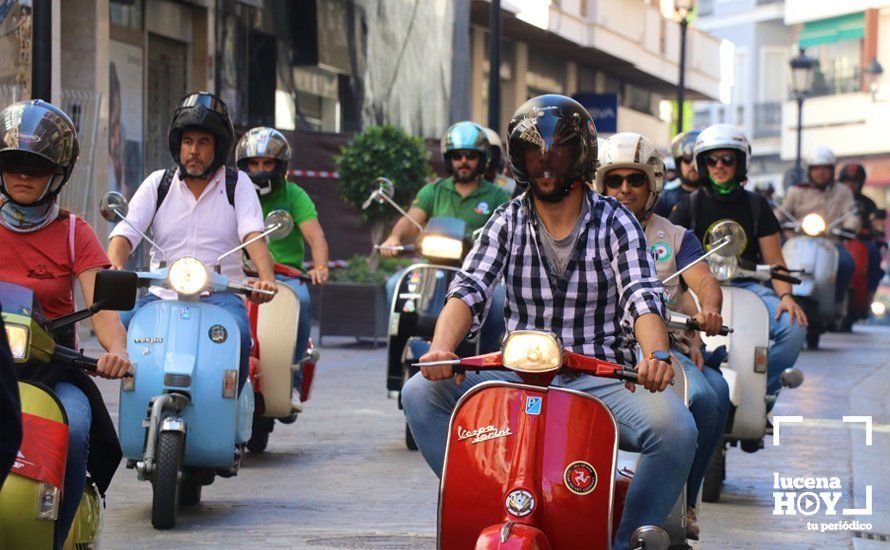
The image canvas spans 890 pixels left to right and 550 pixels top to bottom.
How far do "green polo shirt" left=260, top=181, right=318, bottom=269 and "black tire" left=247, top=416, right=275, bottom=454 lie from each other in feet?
3.10

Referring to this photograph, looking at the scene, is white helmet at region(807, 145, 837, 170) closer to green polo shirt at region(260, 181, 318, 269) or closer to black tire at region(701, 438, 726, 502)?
green polo shirt at region(260, 181, 318, 269)

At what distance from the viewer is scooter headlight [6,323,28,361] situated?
4.95 metres

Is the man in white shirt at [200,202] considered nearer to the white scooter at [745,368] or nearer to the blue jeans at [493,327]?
the blue jeans at [493,327]

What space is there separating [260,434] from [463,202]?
2.01 metres

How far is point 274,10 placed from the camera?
23.4 m

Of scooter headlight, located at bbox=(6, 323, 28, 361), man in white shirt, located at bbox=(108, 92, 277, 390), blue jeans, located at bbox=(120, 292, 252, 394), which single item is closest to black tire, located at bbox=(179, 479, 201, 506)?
blue jeans, located at bbox=(120, 292, 252, 394)

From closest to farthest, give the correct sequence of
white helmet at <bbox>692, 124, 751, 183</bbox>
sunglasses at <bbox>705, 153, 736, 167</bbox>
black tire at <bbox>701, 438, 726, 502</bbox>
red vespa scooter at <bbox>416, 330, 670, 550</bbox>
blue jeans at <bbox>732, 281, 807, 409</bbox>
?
1. red vespa scooter at <bbox>416, 330, 670, 550</bbox>
2. black tire at <bbox>701, 438, 726, 502</bbox>
3. white helmet at <bbox>692, 124, 751, 183</bbox>
4. sunglasses at <bbox>705, 153, 736, 167</bbox>
5. blue jeans at <bbox>732, 281, 807, 409</bbox>

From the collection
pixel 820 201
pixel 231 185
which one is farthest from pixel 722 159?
pixel 820 201

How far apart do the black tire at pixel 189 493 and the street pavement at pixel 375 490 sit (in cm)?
5

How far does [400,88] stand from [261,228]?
17.8 m

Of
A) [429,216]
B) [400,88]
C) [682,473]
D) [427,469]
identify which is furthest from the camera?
[400,88]

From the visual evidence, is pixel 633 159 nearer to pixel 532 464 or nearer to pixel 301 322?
pixel 532 464

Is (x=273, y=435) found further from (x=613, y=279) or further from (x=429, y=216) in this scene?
(x=613, y=279)

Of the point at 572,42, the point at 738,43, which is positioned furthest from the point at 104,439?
the point at 738,43
